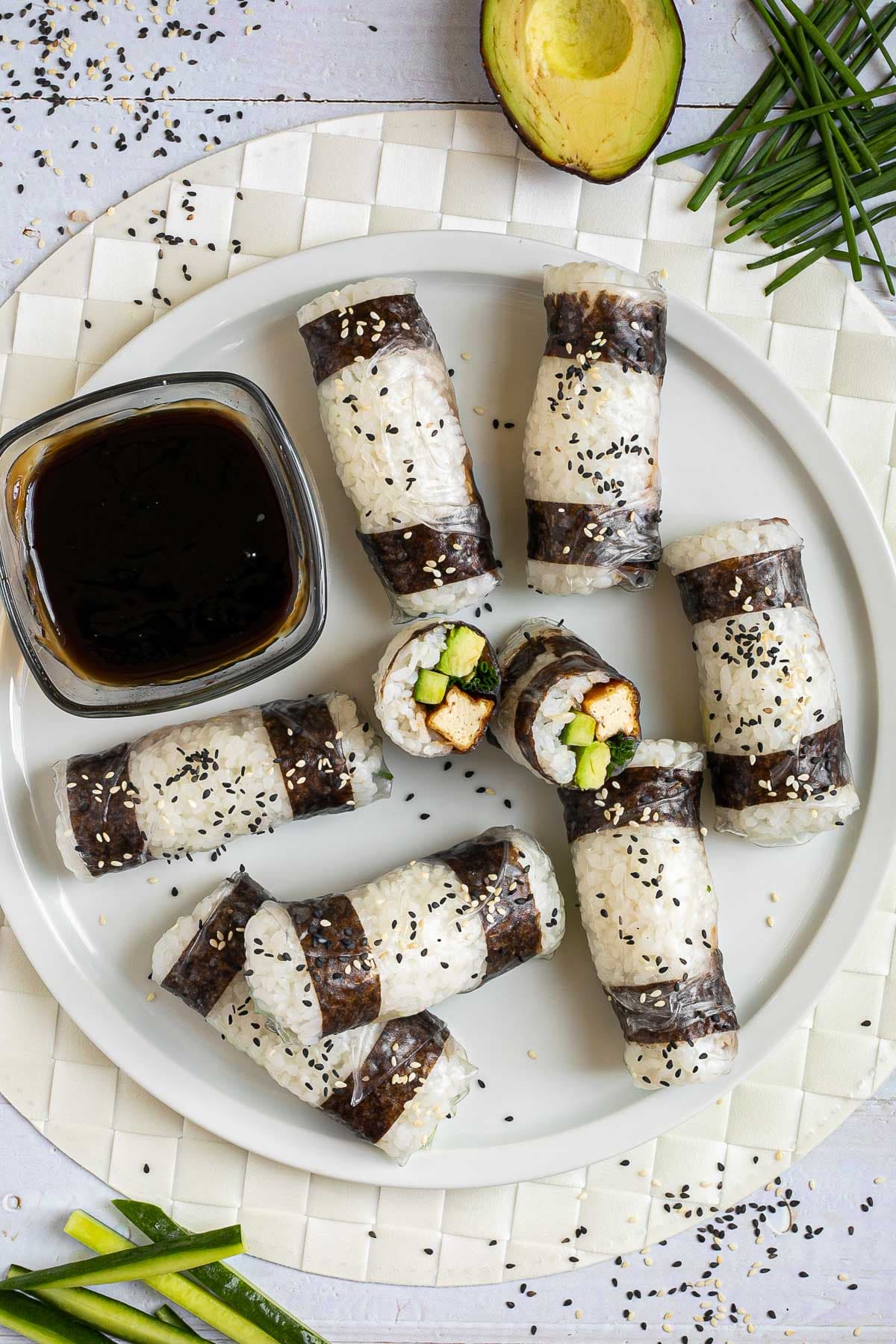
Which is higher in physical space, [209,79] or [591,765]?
[209,79]

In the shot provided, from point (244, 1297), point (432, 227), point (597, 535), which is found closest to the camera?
point (597, 535)

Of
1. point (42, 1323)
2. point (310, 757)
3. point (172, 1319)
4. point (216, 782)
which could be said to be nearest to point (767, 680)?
point (310, 757)

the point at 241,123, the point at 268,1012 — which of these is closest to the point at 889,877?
the point at 268,1012

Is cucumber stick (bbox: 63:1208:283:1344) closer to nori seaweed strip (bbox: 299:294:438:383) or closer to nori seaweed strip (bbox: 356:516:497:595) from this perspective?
nori seaweed strip (bbox: 356:516:497:595)

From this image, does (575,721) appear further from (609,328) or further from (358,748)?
(609,328)

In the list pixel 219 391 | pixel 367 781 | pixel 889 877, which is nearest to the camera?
pixel 219 391

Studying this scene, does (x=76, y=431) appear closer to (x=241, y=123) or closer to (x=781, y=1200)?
(x=241, y=123)

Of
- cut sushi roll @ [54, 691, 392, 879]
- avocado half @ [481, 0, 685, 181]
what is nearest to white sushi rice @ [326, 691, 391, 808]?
cut sushi roll @ [54, 691, 392, 879]

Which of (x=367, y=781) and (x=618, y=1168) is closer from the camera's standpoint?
(x=367, y=781)
